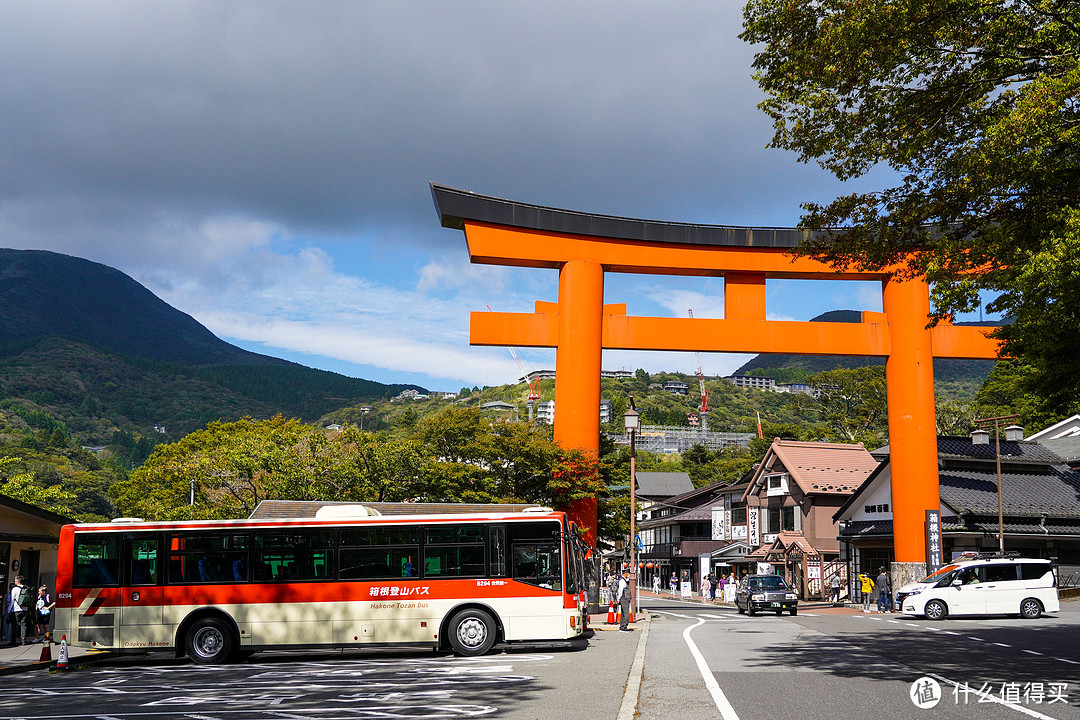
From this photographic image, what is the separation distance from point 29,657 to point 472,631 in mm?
8809

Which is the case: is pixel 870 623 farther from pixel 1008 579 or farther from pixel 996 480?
pixel 996 480

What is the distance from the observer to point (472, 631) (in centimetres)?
1678

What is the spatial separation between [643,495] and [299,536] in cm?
7780

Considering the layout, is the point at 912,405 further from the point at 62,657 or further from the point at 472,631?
the point at 62,657

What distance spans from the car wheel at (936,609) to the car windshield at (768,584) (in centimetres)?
642

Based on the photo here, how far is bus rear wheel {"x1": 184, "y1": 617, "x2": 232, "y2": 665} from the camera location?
1697cm

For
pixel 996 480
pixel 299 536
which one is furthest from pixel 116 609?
pixel 996 480

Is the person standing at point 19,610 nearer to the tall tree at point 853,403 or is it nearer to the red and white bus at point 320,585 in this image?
the red and white bus at point 320,585

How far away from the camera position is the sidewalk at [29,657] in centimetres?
1551

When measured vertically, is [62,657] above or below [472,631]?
below

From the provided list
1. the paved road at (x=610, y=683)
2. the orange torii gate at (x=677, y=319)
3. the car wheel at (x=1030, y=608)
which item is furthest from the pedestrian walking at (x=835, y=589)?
the paved road at (x=610, y=683)

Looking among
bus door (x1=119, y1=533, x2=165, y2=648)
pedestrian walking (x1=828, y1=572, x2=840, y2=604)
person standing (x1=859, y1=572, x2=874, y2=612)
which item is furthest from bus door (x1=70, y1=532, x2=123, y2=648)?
pedestrian walking (x1=828, y1=572, x2=840, y2=604)

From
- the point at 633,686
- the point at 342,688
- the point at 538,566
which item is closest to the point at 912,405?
the point at 538,566

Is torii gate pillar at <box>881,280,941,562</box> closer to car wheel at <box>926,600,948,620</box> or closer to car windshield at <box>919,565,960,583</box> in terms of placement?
car windshield at <box>919,565,960,583</box>
